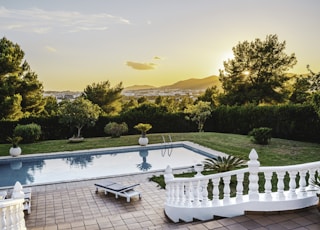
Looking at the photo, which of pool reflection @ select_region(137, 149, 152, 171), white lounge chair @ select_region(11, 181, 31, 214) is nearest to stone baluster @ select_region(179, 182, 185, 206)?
white lounge chair @ select_region(11, 181, 31, 214)

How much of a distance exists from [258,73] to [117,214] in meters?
22.8

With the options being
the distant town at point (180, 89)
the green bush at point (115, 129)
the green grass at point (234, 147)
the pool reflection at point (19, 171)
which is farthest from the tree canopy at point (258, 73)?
the pool reflection at point (19, 171)

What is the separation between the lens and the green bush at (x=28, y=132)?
16472 millimetres

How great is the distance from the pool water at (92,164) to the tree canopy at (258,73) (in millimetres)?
12607

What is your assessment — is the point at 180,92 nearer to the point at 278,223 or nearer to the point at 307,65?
the point at 307,65

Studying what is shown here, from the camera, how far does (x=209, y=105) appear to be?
820 inches

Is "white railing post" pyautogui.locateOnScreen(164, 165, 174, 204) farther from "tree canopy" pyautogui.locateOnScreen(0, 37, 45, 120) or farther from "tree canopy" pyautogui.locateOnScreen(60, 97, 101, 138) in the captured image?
"tree canopy" pyautogui.locateOnScreen(0, 37, 45, 120)

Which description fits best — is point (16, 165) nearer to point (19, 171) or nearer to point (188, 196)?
point (19, 171)

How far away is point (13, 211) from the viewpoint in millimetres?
3686

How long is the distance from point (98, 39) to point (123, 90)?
10792 millimetres

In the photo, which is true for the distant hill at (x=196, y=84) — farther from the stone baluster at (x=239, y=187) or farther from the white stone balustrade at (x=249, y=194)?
the stone baluster at (x=239, y=187)

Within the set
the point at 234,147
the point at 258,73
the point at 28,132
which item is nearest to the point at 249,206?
the point at 234,147

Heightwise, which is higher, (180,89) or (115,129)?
(180,89)

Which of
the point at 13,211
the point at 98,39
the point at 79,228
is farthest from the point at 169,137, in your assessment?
the point at 13,211
